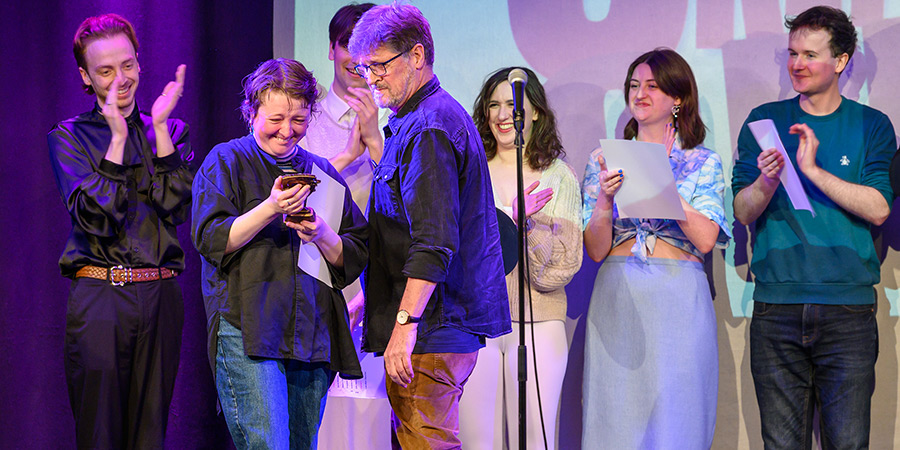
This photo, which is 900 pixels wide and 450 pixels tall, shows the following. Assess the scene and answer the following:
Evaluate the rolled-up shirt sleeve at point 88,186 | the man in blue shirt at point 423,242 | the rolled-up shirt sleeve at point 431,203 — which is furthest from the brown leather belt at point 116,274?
the rolled-up shirt sleeve at point 431,203

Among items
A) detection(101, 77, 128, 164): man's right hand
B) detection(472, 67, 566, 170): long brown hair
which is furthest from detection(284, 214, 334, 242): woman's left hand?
detection(472, 67, 566, 170): long brown hair

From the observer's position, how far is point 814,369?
3.34 metres

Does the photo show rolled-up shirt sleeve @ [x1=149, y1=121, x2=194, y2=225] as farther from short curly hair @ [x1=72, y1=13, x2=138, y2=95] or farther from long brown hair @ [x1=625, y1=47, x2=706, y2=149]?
long brown hair @ [x1=625, y1=47, x2=706, y2=149]

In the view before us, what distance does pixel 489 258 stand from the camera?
2.25 metres

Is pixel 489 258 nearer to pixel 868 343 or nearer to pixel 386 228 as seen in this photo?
pixel 386 228

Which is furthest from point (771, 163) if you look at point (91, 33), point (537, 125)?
point (91, 33)

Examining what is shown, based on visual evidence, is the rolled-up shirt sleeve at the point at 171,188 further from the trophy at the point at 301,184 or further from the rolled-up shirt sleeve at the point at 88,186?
the trophy at the point at 301,184

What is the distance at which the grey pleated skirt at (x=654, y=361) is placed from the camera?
3.26m

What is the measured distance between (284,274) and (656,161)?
1562 mm

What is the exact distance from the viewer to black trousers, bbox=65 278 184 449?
2791mm

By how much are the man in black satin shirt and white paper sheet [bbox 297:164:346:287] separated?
32.9 inches

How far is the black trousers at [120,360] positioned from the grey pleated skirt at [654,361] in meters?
1.77

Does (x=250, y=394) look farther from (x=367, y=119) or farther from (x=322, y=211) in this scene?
(x=367, y=119)

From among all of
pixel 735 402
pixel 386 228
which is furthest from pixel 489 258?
pixel 735 402
